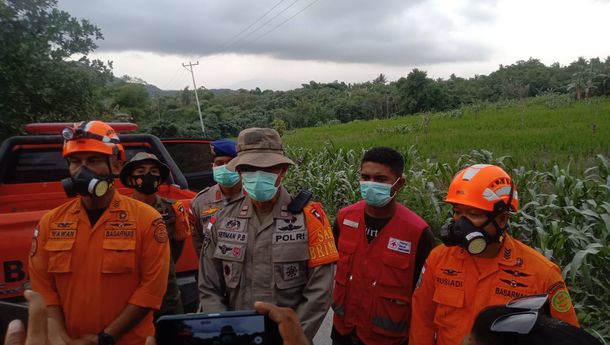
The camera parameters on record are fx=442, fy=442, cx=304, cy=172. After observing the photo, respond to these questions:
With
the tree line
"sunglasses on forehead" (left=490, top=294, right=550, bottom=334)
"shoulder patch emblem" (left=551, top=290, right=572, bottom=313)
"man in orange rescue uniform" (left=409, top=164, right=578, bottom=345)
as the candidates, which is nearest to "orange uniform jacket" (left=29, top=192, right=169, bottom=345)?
"man in orange rescue uniform" (left=409, top=164, right=578, bottom=345)

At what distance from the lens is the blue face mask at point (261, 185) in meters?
2.02

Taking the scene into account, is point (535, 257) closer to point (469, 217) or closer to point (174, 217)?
point (469, 217)

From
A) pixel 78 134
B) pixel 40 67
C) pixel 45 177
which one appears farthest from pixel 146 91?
pixel 78 134

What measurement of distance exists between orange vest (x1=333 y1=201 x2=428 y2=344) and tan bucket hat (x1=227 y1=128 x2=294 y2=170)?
746mm

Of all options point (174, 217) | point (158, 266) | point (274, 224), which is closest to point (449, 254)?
point (274, 224)

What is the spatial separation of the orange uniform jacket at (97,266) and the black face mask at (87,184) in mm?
109

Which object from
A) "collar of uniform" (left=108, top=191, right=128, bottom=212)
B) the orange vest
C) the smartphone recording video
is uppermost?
"collar of uniform" (left=108, top=191, right=128, bottom=212)

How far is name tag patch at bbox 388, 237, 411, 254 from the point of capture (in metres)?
2.39

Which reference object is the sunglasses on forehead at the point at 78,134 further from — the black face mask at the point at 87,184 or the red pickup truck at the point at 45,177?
the red pickup truck at the point at 45,177

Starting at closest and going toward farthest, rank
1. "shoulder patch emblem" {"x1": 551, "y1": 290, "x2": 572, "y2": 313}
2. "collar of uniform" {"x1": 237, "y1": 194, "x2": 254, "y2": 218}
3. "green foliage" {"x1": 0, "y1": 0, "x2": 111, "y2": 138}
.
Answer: "shoulder patch emblem" {"x1": 551, "y1": 290, "x2": 572, "y2": 313} < "collar of uniform" {"x1": 237, "y1": 194, "x2": 254, "y2": 218} < "green foliage" {"x1": 0, "y1": 0, "x2": 111, "y2": 138}

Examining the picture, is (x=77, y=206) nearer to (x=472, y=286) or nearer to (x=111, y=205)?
(x=111, y=205)

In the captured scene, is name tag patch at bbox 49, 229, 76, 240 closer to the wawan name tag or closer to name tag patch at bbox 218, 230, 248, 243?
name tag patch at bbox 218, 230, 248, 243

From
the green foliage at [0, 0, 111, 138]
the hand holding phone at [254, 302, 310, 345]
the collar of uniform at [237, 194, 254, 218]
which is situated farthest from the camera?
the green foliage at [0, 0, 111, 138]

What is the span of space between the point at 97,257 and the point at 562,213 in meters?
4.44
